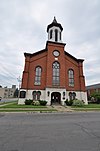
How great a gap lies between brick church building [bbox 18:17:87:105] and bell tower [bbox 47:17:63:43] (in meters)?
0.35

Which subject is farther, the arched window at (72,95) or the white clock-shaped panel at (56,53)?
the white clock-shaped panel at (56,53)

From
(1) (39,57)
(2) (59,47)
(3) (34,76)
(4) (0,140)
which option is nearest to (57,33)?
(2) (59,47)

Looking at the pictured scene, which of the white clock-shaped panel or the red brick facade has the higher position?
the white clock-shaped panel

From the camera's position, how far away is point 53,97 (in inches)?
1209

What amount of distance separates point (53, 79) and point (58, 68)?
3.27 meters

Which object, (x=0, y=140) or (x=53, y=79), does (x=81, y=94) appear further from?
(x=0, y=140)

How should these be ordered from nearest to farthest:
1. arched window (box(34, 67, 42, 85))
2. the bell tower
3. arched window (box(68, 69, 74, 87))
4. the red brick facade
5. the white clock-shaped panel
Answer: the red brick facade
arched window (box(34, 67, 42, 85))
arched window (box(68, 69, 74, 87))
the white clock-shaped panel
the bell tower

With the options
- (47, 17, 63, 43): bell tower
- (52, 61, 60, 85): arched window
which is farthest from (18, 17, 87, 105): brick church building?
(47, 17, 63, 43): bell tower

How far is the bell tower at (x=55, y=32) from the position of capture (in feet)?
112

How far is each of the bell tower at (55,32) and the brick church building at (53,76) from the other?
345 millimetres

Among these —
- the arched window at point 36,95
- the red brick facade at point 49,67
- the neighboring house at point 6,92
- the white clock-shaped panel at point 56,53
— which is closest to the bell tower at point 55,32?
the red brick facade at point 49,67

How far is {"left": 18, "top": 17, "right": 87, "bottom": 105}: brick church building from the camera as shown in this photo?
28130 mm

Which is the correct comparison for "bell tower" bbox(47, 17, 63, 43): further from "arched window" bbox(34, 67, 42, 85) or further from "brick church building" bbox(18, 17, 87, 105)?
"arched window" bbox(34, 67, 42, 85)

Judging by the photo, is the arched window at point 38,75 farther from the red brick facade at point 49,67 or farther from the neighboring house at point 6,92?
the neighboring house at point 6,92
